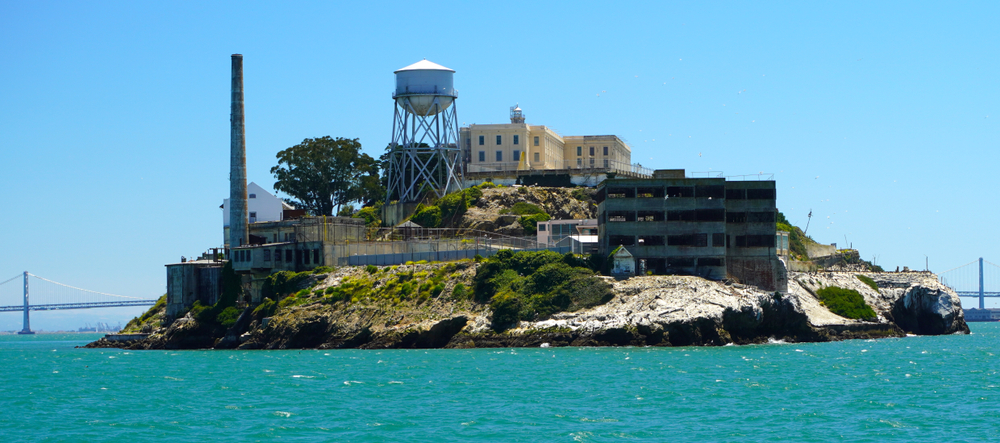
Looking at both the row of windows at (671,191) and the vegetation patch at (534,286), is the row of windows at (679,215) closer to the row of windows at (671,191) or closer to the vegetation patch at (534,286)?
the row of windows at (671,191)

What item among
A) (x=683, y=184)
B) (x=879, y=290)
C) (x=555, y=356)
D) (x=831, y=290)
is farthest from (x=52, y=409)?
(x=879, y=290)

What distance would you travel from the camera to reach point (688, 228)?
8894 cm

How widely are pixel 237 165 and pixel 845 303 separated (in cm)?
5589

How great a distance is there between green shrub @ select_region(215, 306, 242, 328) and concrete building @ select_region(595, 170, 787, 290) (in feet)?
101

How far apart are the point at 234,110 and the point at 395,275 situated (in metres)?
25.8

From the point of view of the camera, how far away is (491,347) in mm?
79500

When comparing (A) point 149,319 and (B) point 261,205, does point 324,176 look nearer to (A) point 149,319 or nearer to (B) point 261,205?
(B) point 261,205

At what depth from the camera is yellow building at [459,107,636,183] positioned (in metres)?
125

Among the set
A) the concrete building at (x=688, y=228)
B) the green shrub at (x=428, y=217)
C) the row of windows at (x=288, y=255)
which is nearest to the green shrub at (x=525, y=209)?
the green shrub at (x=428, y=217)

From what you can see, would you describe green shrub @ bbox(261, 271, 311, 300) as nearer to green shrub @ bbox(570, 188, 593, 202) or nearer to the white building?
the white building

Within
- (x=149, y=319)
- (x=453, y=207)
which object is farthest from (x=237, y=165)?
(x=453, y=207)

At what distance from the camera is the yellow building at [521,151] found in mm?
125125

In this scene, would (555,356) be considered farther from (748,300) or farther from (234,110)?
(234,110)

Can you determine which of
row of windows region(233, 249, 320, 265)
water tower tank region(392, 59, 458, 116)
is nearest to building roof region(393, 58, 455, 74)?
water tower tank region(392, 59, 458, 116)
